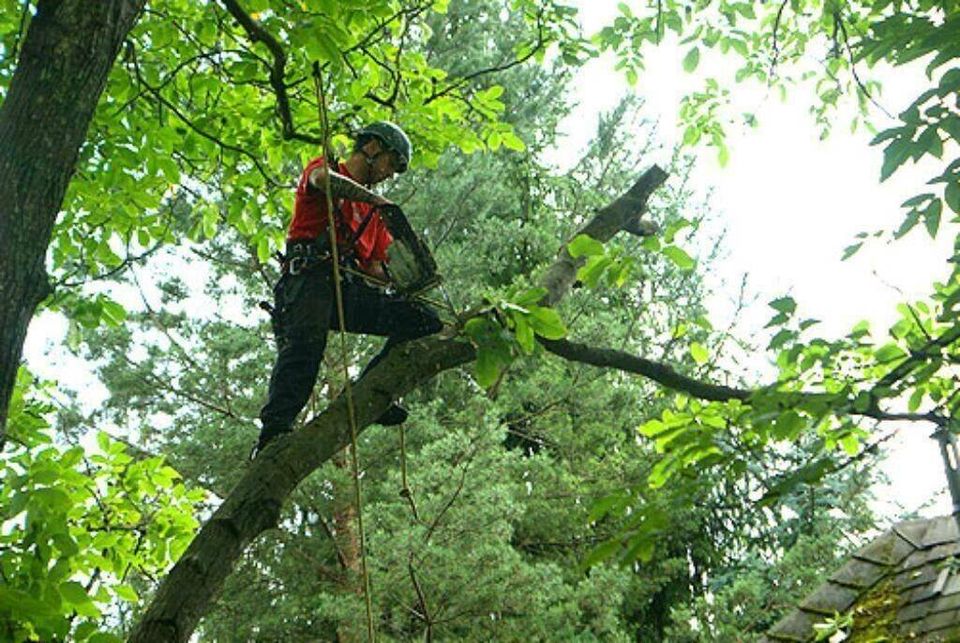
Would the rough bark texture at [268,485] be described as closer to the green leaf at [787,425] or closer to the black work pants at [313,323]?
the black work pants at [313,323]

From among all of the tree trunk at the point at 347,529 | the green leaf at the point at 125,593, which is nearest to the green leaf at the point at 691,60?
the green leaf at the point at 125,593

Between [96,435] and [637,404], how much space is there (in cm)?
775

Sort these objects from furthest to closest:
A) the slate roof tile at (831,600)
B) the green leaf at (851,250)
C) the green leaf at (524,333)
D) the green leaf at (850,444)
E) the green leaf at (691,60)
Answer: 1. the slate roof tile at (831,600)
2. the green leaf at (691,60)
3. the green leaf at (850,444)
4. the green leaf at (524,333)
5. the green leaf at (851,250)

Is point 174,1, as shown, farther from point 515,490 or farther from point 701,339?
point 701,339

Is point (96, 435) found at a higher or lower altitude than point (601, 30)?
lower

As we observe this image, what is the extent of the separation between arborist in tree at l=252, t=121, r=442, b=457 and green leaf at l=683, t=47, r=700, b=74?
1719mm

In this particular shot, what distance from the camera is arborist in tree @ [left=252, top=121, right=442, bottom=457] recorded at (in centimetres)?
313

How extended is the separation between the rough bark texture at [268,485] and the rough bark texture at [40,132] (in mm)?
581

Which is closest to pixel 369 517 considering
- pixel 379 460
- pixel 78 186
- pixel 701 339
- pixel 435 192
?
pixel 379 460

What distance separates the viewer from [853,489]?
11727 mm

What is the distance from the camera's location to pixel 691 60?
4.34 metres

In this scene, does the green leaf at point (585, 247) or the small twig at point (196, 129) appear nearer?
the green leaf at point (585, 247)

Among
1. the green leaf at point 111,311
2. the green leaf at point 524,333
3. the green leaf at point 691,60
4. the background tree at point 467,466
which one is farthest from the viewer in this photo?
the background tree at point 467,466

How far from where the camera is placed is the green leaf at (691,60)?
434cm
